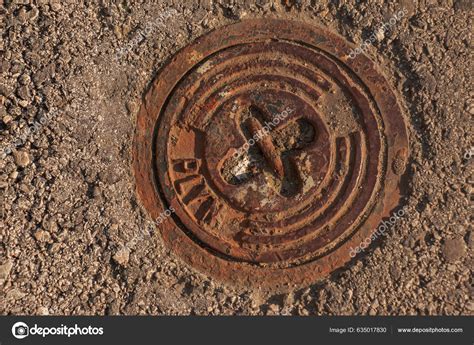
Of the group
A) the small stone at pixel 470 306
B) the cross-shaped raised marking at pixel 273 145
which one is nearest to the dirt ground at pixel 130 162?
the small stone at pixel 470 306

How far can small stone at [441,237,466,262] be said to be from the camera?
266cm

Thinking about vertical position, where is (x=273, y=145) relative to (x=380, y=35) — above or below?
below

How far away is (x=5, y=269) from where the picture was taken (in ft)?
8.68

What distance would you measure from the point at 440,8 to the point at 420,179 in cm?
90

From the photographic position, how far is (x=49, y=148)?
2.72 m

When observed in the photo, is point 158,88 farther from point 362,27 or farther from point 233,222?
point 362,27

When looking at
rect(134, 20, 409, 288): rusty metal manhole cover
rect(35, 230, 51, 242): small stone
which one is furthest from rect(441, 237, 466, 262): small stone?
rect(35, 230, 51, 242): small stone

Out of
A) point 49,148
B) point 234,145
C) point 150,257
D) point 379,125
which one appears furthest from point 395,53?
point 49,148
